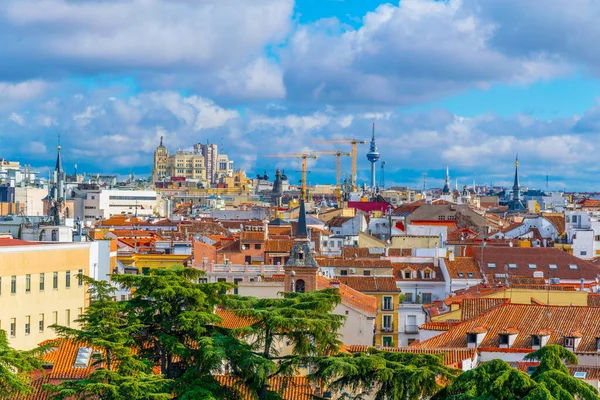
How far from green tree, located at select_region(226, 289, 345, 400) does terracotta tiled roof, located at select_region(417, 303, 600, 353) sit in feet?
27.1

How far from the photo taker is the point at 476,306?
5006cm

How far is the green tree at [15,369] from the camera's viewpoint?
3109 cm

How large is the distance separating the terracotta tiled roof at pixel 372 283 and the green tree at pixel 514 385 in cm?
3513

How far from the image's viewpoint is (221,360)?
34188mm

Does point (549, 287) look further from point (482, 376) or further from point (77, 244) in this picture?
point (482, 376)

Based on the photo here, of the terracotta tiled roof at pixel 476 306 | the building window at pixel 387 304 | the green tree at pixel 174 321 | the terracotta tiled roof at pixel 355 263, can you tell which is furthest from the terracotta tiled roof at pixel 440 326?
the terracotta tiled roof at pixel 355 263

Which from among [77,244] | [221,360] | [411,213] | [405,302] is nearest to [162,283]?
[221,360]

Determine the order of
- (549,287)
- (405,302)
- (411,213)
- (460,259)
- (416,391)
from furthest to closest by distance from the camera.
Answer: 1. (411,213)
2. (460,259)
3. (405,302)
4. (549,287)
5. (416,391)

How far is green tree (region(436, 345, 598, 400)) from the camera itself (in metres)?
29.3

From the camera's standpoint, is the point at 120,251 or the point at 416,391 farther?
the point at 120,251

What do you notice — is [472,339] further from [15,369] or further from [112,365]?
[15,369]

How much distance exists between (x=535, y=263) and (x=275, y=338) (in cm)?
4838

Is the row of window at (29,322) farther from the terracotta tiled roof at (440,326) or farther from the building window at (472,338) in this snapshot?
the building window at (472,338)

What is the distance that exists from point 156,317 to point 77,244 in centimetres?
1488
